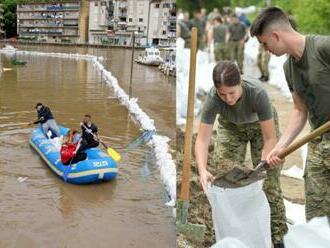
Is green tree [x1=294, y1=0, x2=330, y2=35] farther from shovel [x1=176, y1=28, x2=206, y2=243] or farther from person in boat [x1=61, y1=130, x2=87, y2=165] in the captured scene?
shovel [x1=176, y1=28, x2=206, y2=243]

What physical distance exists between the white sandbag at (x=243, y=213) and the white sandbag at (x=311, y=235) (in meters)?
0.19

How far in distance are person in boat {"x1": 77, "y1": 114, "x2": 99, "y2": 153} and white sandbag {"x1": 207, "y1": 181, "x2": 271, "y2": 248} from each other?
0.51 meters

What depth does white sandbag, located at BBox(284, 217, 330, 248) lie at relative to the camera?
5.11ft

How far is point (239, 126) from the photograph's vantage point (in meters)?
1.94

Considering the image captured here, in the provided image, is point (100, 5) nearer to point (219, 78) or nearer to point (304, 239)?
point (219, 78)

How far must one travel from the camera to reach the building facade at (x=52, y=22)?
1.84 metres

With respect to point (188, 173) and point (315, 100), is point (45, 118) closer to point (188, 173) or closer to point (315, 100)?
point (188, 173)

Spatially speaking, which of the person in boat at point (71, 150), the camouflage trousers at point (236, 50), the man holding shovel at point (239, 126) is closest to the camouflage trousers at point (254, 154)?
the man holding shovel at point (239, 126)

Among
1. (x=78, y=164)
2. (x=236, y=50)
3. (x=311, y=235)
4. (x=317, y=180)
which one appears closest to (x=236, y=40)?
(x=236, y=50)

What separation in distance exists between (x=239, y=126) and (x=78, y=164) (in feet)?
3.65

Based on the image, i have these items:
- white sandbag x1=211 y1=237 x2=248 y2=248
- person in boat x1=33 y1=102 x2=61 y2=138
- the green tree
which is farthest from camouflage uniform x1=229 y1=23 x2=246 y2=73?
white sandbag x1=211 y1=237 x2=248 y2=248

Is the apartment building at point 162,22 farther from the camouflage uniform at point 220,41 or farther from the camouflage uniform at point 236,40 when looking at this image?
the camouflage uniform at point 236,40

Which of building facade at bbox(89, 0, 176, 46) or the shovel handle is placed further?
building facade at bbox(89, 0, 176, 46)

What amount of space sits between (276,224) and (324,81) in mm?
732
